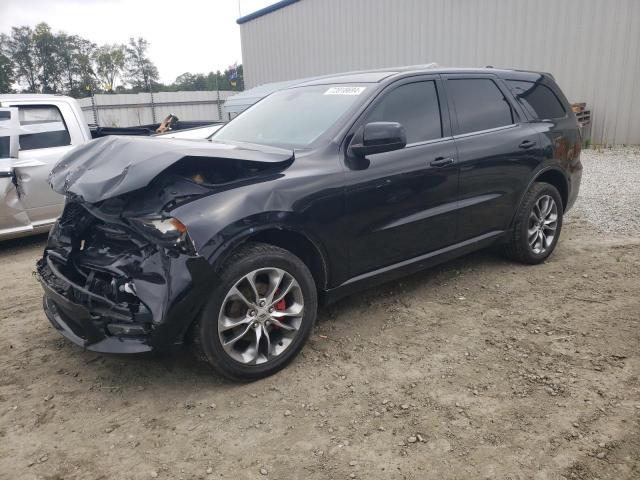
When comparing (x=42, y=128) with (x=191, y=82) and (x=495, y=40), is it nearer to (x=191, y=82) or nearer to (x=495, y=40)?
(x=495, y=40)

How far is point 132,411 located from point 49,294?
87 centimetres

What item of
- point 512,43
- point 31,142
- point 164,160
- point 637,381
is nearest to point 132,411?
point 164,160

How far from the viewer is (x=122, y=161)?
2838mm

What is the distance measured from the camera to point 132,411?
9.02 ft

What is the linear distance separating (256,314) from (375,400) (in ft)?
2.67

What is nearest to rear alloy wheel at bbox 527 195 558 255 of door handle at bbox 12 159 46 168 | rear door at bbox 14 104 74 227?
rear door at bbox 14 104 74 227

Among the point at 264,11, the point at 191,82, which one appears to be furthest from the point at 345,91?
the point at 191,82

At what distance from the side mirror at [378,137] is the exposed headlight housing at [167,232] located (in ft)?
4.15

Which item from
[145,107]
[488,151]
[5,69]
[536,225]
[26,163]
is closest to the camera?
[488,151]

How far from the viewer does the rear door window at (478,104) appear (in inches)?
161

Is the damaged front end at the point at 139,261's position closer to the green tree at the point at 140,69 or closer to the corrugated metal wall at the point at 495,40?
the corrugated metal wall at the point at 495,40

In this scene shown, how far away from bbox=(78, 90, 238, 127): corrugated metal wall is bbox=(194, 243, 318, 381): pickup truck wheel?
18.7 meters

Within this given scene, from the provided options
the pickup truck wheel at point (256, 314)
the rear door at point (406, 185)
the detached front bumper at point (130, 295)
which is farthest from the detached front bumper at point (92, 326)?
the rear door at point (406, 185)

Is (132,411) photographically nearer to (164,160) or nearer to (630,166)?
(164,160)
